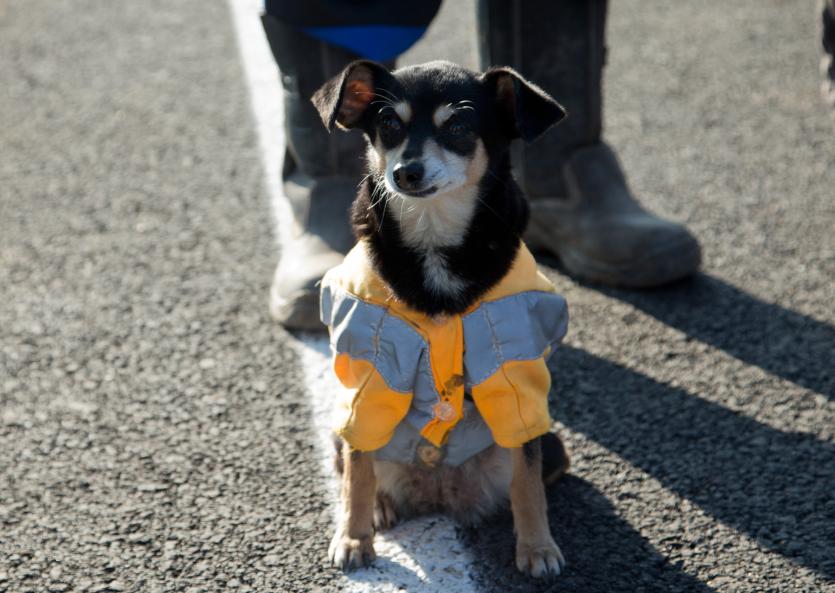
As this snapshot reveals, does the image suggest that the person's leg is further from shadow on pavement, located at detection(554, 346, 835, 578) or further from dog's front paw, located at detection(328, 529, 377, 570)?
dog's front paw, located at detection(328, 529, 377, 570)

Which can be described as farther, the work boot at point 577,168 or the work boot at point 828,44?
the work boot at point 828,44

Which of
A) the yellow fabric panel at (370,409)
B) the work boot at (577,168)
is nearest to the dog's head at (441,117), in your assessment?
the yellow fabric panel at (370,409)

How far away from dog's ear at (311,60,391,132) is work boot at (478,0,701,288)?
3.78 feet

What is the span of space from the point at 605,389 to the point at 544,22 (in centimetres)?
135

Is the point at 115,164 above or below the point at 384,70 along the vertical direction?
below

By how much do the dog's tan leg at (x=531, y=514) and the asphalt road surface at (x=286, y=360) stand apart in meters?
0.06

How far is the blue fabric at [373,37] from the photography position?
11.7 ft

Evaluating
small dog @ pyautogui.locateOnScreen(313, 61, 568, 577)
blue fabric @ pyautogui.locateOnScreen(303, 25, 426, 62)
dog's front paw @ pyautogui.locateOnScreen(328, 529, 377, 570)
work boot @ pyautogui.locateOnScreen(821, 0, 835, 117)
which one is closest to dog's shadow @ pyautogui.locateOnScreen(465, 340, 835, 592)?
small dog @ pyautogui.locateOnScreen(313, 61, 568, 577)

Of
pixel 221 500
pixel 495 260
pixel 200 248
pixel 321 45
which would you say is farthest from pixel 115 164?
pixel 495 260

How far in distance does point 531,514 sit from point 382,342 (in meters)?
0.55

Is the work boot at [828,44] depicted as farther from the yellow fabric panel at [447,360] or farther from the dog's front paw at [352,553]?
the dog's front paw at [352,553]

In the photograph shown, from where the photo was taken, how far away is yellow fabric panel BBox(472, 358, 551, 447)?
2590 mm

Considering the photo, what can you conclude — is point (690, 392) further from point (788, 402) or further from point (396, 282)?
point (396, 282)

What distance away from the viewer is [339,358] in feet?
8.83
